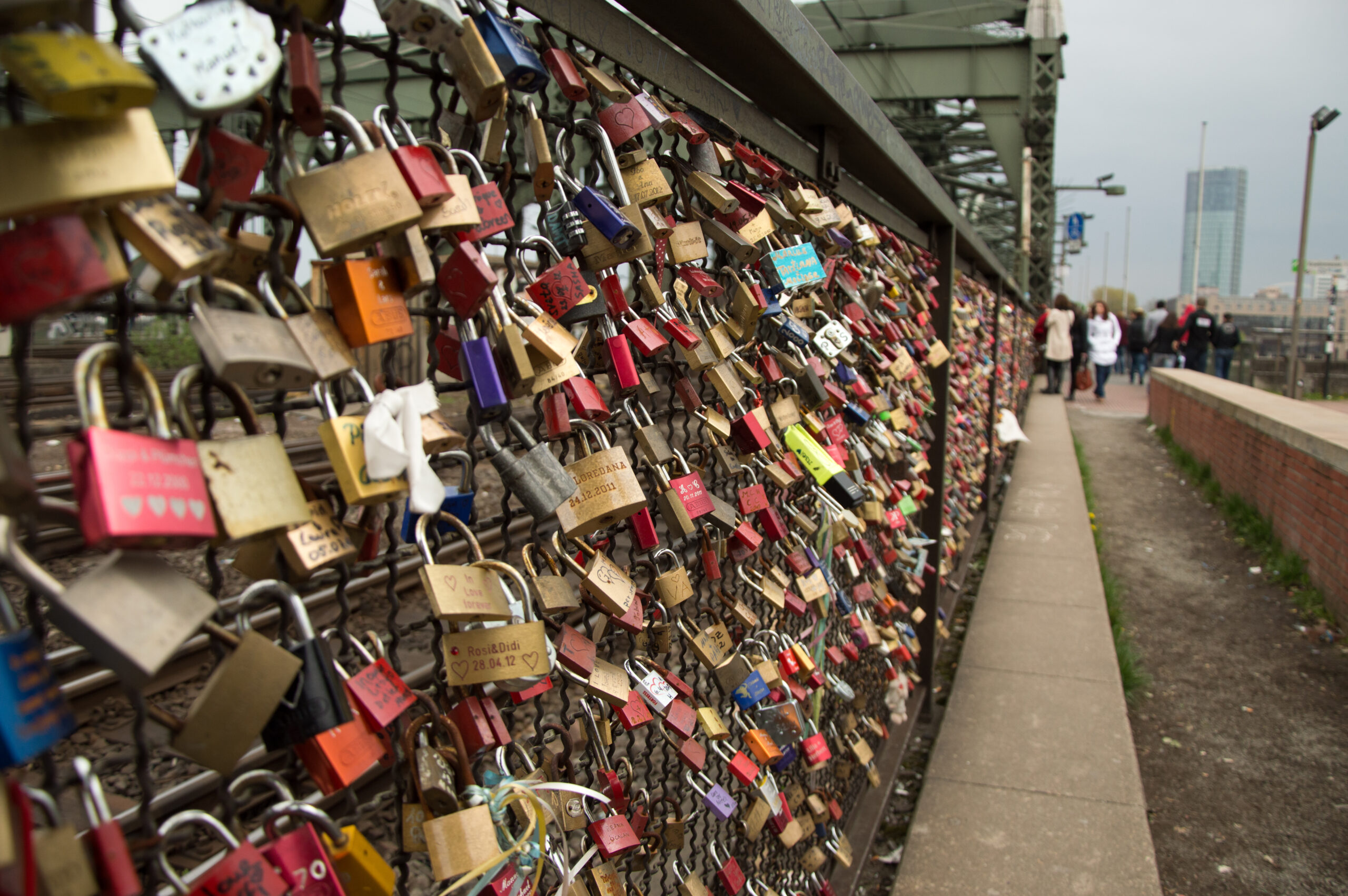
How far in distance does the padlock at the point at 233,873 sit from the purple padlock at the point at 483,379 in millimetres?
426

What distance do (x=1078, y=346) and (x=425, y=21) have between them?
19024 millimetres

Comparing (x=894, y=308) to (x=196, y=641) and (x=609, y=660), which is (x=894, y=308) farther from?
(x=196, y=641)

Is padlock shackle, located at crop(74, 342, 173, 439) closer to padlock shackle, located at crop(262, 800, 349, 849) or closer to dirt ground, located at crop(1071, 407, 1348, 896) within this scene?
padlock shackle, located at crop(262, 800, 349, 849)

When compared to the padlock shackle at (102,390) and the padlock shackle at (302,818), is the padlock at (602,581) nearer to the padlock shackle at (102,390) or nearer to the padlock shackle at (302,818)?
the padlock shackle at (302,818)

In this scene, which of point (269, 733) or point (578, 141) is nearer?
point (269, 733)

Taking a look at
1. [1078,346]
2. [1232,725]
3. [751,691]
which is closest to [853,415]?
[751,691]

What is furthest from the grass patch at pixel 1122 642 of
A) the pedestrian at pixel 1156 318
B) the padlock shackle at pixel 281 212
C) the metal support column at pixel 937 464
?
the pedestrian at pixel 1156 318

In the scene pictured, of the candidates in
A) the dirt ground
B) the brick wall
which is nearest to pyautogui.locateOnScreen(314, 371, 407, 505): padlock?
the dirt ground

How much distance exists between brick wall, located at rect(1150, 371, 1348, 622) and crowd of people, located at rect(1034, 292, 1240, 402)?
5.91m

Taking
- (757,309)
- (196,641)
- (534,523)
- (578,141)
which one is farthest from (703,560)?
(196,641)

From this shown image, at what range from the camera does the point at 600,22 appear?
1172 millimetres

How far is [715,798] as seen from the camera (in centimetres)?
155

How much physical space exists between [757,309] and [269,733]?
3.81 ft

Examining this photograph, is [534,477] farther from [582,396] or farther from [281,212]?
[281,212]
